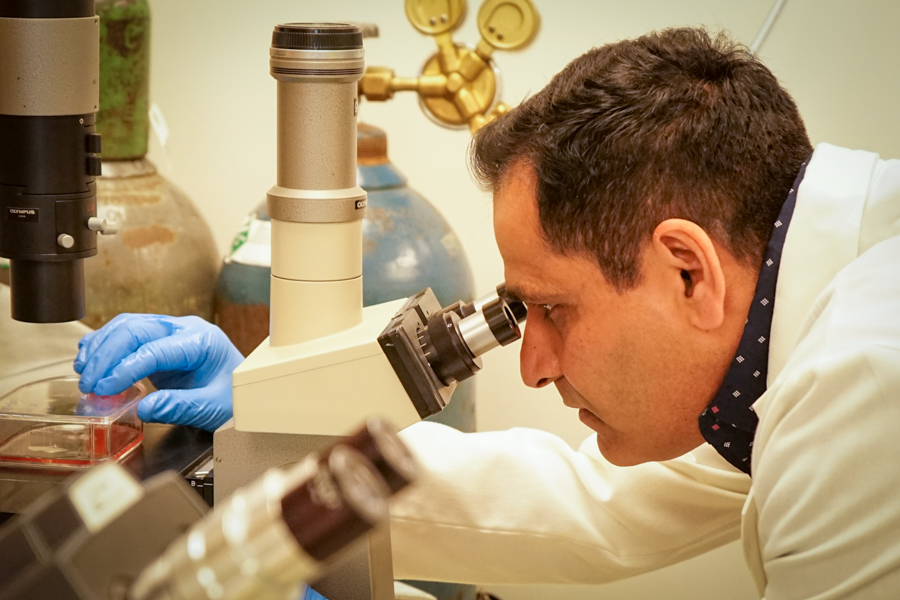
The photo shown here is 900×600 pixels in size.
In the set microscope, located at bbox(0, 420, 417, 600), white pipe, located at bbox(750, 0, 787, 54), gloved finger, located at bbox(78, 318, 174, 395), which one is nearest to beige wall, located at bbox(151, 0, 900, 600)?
white pipe, located at bbox(750, 0, 787, 54)

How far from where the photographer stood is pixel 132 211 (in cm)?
183

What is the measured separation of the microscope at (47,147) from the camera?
84 cm

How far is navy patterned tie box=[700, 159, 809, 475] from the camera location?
0.89 meters

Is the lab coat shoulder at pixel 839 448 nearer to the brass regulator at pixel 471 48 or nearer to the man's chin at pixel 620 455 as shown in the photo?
the man's chin at pixel 620 455

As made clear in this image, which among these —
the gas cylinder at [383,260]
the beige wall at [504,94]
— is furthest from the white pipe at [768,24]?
the gas cylinder at [383,260]

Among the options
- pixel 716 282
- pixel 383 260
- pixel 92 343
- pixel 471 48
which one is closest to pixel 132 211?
pixel 383 260

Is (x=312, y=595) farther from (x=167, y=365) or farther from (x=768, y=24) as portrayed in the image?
(x=768, y=24)

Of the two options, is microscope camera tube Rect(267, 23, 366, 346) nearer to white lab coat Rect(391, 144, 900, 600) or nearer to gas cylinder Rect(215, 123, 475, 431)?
white lab coat Rect(391, 144, 900, 600)

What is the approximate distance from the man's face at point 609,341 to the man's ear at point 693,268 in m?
0.01

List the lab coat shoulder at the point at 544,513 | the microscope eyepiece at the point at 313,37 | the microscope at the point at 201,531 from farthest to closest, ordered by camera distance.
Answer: the lab coat shoulder at the point at 544,513
the microscope eyepiece at the point at 313,37
the microscope at the point at 201,531

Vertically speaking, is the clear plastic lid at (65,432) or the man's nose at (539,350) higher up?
the man's nose at (539,350)

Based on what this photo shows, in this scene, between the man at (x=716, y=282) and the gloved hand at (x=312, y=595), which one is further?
the gloved hand at (x=312, y=595)

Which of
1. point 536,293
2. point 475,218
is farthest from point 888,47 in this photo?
point 536,293

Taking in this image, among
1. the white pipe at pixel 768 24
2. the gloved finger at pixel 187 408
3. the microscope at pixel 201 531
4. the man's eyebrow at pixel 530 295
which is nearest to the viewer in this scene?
the microscope at pixel 201 531
